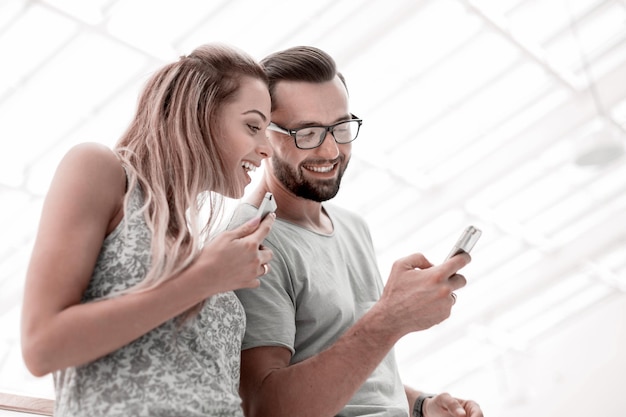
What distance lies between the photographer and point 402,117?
25.2ft

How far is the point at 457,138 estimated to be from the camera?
334 inches

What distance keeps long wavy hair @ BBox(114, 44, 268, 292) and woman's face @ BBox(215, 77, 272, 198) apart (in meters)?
0.01

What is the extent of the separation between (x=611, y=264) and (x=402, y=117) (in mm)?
8427

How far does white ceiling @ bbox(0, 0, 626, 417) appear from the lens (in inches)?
223

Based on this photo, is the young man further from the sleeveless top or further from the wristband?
the sleeveless top

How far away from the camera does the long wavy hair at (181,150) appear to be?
1360 mm

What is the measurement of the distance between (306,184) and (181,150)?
54 centimetres

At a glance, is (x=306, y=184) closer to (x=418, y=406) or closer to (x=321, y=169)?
(x=321, y=169)

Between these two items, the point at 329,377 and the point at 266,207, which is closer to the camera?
the point at 266,207

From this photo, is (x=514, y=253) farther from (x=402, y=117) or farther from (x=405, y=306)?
(x=405, y=306)

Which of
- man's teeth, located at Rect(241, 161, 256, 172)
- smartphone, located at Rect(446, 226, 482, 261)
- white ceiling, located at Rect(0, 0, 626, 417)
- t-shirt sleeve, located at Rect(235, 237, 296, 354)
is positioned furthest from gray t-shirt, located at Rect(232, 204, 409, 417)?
white ceiling, located at Rect(0, 0, 626, 417)

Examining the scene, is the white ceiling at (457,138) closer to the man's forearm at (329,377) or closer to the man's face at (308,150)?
the man's face at (308,150)

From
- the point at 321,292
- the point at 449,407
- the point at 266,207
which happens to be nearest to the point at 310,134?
the point at 321,292

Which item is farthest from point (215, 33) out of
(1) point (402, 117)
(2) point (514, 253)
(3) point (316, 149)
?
(2) point (514, 253)
